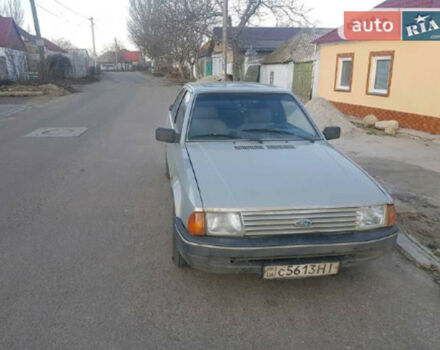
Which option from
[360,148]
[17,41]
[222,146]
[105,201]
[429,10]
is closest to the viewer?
[222,146]

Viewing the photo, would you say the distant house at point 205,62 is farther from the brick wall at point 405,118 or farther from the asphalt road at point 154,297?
the asphalt road at point 154,297

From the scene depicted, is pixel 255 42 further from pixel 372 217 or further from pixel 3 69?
pixel 372 217

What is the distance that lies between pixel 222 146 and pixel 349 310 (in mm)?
1859

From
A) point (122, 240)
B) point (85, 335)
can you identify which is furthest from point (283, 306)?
point (122, 240)

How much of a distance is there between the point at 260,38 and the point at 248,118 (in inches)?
1093

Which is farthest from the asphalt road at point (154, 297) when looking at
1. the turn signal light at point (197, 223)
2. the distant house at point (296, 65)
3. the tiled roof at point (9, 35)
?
the tiled roof at point (9, 35)

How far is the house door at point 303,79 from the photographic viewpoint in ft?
53.7

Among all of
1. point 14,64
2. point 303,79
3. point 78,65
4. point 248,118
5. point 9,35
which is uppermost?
point 9,35

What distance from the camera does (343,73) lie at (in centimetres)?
1316

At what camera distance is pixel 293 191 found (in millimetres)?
2621

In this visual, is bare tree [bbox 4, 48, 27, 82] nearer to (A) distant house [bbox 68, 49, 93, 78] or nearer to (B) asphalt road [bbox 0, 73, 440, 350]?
(A) distant house [bbox 68, 49, 93, 78]

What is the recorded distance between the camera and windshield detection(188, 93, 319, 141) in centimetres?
375

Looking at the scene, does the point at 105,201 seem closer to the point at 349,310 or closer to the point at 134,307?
the point at 134,307

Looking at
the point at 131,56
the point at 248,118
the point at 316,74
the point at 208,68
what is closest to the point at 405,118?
the point at 316,74
